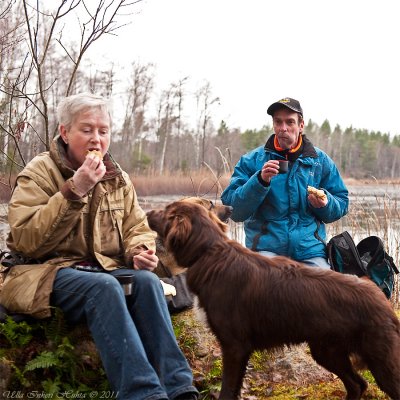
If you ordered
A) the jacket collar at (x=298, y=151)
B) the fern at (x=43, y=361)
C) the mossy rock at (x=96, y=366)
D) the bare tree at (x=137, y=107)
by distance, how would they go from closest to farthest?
the fern at (x=43, y=361) < the mossy rock at (x=96, y=366) < the jacket collar at (x=298, y=151) < the bare tree at (x=137, y=107)

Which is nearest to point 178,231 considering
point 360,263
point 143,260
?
point 143,260

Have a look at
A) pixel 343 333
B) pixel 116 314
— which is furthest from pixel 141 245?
pixel 343 333

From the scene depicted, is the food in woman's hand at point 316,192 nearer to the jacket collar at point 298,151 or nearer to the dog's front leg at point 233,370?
the jacket collar at point 298,151

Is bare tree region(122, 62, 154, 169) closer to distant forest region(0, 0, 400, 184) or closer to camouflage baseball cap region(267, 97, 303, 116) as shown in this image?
distant forest region(0, 0, 400, 184)

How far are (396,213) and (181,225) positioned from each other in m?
4.40

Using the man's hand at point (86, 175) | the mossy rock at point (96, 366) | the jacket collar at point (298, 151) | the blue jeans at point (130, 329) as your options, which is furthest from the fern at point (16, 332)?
the jacket collar at point (298, 151)

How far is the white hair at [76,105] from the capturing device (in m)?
3.15

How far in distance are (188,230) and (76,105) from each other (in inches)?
42.2

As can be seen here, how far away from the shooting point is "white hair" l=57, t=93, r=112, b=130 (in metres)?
3.15

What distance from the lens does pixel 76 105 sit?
316cm

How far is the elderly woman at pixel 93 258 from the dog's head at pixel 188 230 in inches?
7.9

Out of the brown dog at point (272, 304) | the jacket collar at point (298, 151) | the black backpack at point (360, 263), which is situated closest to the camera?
the brown dog at point (272, 304)

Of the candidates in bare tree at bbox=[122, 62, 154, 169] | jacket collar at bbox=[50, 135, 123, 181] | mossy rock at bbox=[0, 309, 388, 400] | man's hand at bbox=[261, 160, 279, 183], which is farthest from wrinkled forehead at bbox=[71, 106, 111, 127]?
bare tree at bbox=[122, 62, 154, 169]

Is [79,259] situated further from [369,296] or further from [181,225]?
[369,296]
